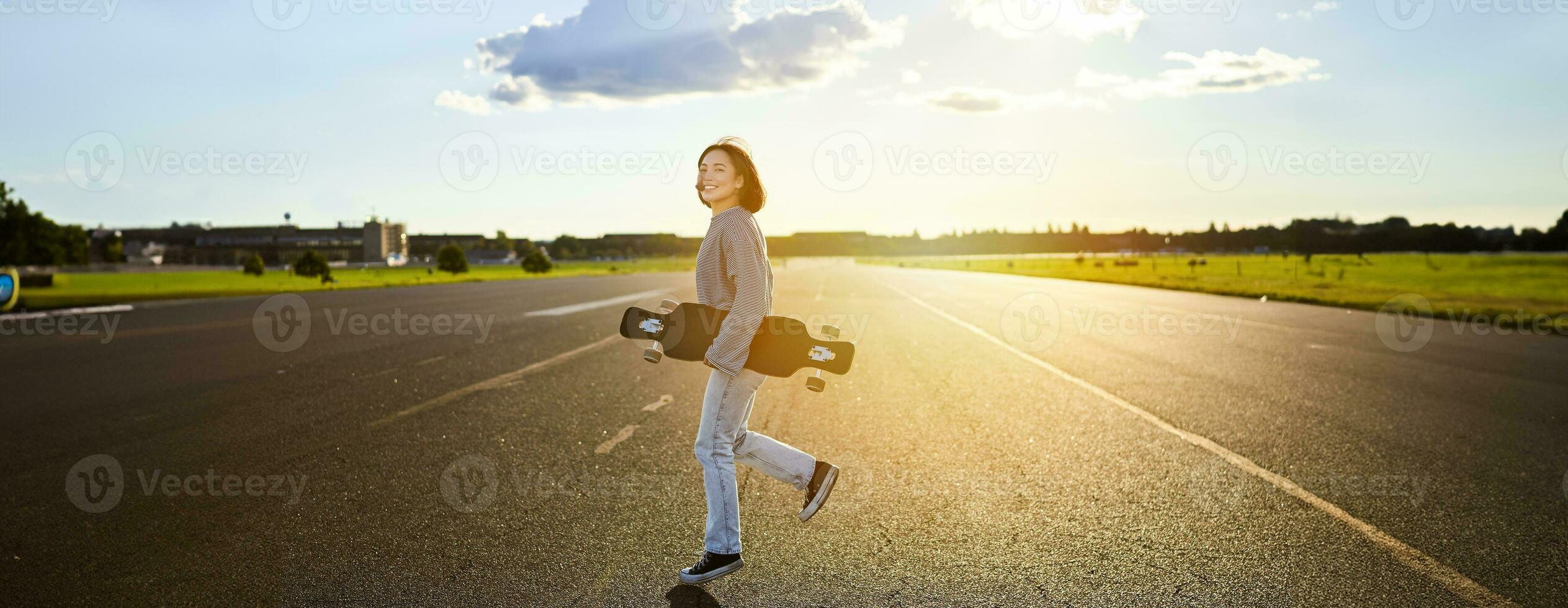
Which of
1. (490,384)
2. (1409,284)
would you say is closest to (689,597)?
(490,384)

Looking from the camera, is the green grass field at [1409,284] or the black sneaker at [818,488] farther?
the green grass field at [1409,284]

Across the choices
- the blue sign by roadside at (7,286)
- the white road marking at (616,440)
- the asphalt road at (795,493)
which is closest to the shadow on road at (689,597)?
the asphalt road at (795,493)

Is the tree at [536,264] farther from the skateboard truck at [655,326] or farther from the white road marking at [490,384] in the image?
the skateboard truck at [655,326]

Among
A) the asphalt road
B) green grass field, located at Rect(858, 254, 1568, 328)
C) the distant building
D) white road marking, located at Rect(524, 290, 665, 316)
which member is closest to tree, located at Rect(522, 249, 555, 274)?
green grass field, located at Rect(858, 254, 1568, 328)

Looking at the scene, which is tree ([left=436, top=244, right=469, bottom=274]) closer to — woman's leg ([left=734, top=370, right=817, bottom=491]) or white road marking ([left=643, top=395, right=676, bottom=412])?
white road marking ([left=643, top=395, right=676, bottom=412])

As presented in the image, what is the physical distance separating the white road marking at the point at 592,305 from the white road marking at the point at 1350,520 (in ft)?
48.3

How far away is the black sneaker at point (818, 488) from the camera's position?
4.03 metres

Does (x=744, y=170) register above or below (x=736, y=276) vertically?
above

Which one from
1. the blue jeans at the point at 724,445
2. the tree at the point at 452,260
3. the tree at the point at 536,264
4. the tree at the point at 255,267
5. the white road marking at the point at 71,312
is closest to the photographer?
the blue jeans at the point at 724,445

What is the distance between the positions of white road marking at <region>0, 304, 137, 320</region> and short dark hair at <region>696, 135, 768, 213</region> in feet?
78.8

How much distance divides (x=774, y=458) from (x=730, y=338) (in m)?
0.80

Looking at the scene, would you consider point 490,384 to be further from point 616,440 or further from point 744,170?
point 744,170

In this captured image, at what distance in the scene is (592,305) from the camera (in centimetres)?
2473

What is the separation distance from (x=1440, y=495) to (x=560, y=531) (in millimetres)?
5291
